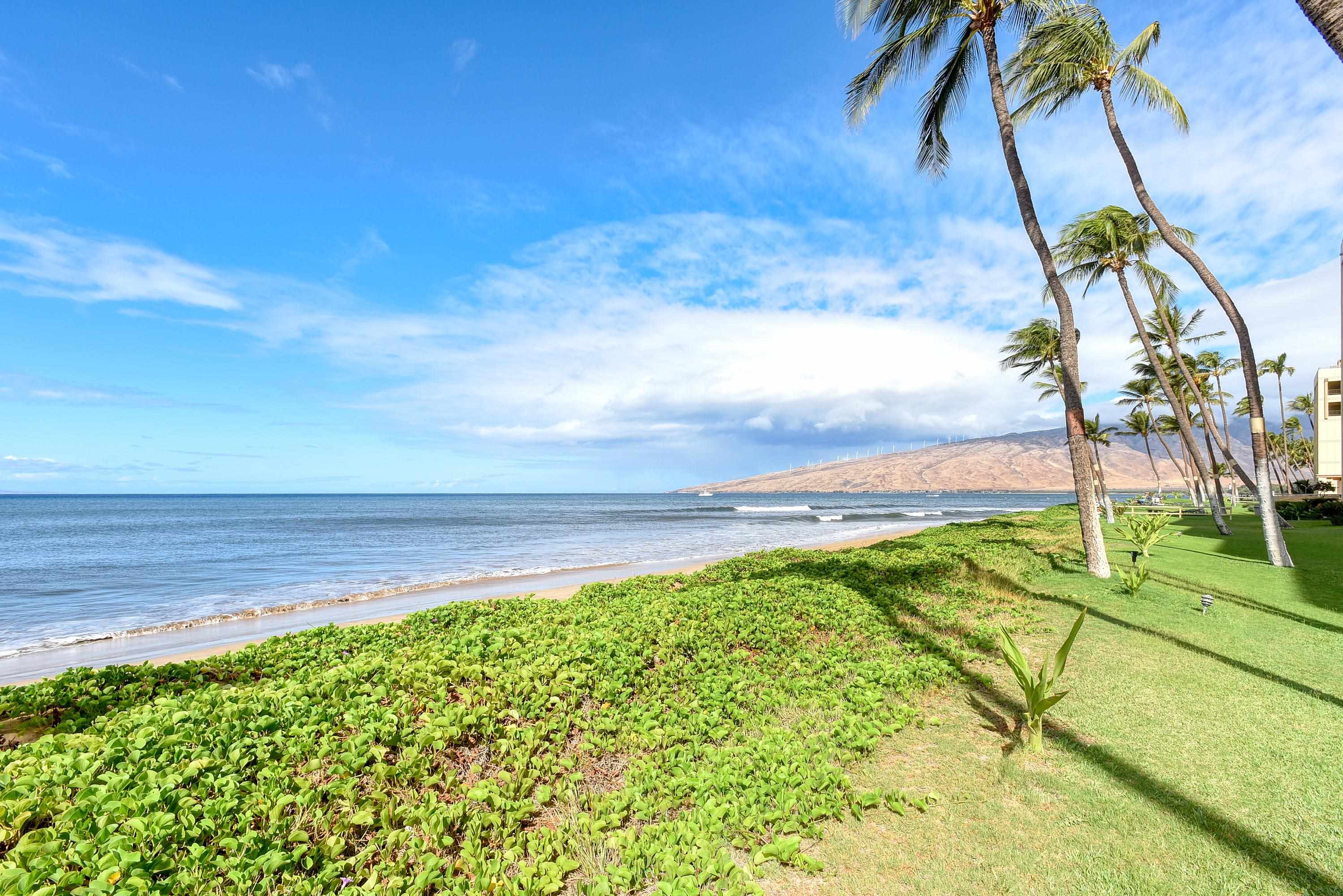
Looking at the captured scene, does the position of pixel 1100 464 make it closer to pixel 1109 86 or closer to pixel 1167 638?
Answer: pixel 1109 86

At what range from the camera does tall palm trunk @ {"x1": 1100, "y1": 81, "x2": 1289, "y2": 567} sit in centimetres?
1123

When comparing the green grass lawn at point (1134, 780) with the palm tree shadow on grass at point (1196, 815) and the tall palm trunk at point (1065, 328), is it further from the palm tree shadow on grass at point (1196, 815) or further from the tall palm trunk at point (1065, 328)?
the tall palm trunk at point (1065, 328)

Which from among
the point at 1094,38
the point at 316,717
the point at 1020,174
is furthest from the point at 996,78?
the point at 316,717

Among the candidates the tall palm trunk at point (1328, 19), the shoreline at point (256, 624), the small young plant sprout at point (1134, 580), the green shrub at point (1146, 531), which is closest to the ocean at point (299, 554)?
the shoreline at point (256, 624)

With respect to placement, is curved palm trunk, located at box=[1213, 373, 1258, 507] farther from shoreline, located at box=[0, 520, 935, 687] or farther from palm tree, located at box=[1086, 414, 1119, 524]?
shoreline, located at box=[0, 520, 935, 687]

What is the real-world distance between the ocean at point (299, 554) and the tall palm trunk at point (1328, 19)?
47.8 ft


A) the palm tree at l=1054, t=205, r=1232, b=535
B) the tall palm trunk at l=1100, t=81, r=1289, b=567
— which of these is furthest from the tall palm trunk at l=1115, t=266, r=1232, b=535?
the tall palm trunk at l=1100, t=81, r=1289, b=567

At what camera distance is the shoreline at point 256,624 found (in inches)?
353

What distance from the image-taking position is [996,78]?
10398mm

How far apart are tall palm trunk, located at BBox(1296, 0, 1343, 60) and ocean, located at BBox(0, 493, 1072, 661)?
47.8ft

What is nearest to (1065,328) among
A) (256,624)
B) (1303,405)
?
(256,624)

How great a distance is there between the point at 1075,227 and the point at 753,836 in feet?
73.9

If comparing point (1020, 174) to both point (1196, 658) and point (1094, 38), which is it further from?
point (1196, 658)

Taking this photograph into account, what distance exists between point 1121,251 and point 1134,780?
20.3 metres
